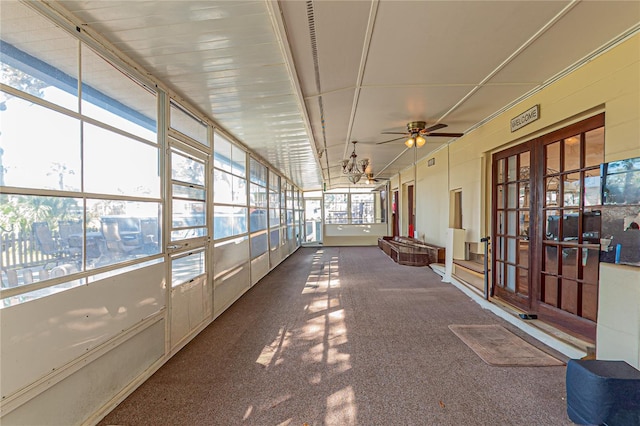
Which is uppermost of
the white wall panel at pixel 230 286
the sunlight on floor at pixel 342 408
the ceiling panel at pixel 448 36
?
the ceiling panel at pixel 448 36

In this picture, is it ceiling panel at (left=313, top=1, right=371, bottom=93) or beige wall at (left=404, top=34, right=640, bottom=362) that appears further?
beige wall at (left=404, top=34, right=640, bottom=362)

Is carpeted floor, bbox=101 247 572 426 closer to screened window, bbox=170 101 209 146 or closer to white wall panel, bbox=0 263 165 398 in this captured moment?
white wall panel, bbox=0 263 165 398

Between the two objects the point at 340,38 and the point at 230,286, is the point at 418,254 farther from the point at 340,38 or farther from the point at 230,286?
the point at 340,38

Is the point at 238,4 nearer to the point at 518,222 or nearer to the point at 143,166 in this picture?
the point at 143,166

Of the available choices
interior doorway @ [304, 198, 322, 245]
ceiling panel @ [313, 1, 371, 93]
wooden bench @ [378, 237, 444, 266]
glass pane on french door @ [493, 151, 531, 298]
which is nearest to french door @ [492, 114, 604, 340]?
glass pane on french door @ [493, 151, 531, 298]

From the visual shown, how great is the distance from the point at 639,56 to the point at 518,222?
2225 mm

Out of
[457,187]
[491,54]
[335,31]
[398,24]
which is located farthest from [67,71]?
[457,187]

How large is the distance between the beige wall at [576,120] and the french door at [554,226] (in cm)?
18

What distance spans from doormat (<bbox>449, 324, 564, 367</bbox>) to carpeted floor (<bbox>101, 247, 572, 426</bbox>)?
0.09m

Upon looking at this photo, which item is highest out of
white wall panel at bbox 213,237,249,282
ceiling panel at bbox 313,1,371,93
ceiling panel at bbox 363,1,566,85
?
ceiling panel at bbox 363,1,566,85

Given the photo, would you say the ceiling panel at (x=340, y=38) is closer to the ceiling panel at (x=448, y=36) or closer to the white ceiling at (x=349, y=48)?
the white ceiling at (x=349, y=48)

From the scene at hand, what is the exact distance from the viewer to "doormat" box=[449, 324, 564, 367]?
270 centimetres

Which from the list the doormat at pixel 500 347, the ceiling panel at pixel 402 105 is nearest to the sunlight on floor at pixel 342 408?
the doormat at pixel 500 347

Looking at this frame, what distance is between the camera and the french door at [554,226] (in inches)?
112
